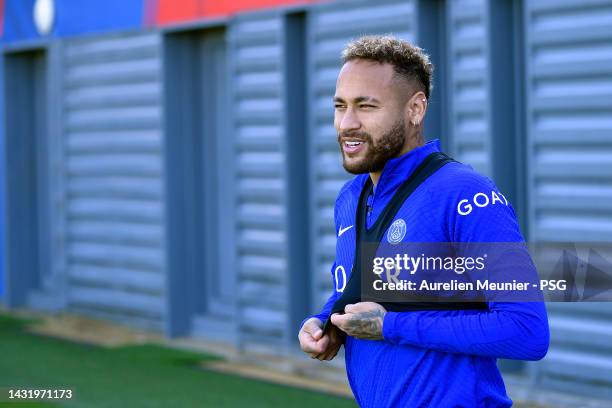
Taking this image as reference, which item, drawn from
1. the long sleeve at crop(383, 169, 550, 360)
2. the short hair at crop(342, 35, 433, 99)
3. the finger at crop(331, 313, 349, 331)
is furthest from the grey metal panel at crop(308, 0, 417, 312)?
the long sleeve at crop(383, 169, 550, 360)

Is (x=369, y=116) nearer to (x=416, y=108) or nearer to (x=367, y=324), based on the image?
(x=416, y=108)

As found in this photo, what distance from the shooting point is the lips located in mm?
2934

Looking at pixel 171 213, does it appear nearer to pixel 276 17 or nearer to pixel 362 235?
pixel 276 17

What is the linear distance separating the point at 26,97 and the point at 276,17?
4840mm

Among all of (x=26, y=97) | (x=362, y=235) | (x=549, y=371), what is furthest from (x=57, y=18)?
(x=362, y=235)

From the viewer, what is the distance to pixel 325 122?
871 centimetres

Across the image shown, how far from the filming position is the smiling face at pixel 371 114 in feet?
9.53

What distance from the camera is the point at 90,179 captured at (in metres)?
11.5

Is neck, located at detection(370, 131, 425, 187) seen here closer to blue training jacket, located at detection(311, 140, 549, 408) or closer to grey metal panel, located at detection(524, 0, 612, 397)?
blue training jacket, located at detection(311, 140, 549, 408)

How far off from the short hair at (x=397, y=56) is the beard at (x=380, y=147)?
13cm

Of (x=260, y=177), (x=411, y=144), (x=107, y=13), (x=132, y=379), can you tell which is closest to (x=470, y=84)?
(x=260, y=177)

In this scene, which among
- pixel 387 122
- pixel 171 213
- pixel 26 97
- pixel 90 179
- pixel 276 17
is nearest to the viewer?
pixel 387 122

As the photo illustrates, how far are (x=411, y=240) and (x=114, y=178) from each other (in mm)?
8630

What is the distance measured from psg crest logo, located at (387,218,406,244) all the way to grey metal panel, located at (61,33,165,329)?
25.2 feet
